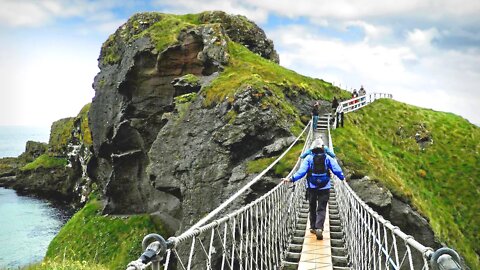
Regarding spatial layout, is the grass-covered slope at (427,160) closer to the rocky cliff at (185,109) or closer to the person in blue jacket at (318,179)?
the rocky cliff at (185,109)

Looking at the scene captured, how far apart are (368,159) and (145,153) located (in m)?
17.9

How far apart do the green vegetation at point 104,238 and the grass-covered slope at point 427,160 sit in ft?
48.4

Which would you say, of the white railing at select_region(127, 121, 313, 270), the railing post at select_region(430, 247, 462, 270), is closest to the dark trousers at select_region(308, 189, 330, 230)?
the white railing at select_region(127, 121, 313, 270)

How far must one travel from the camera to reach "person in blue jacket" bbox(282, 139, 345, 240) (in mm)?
8727

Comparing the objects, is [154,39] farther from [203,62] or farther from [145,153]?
[145,153]

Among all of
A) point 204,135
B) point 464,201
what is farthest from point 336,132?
Answer: point 464,201

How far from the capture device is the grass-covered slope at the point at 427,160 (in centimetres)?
2072

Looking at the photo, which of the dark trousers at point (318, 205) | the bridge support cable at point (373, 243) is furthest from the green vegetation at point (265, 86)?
the dark trousers at point (318, 205)

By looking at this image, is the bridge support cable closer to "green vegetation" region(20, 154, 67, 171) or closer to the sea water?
the sea water

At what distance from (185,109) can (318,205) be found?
14.2m

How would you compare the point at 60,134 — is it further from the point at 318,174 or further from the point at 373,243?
the point at 373,243

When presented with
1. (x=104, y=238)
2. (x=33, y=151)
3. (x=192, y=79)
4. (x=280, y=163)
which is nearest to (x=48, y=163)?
(x=33, y=151)

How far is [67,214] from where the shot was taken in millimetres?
56844

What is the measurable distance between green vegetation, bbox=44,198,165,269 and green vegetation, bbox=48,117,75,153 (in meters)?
42.2
